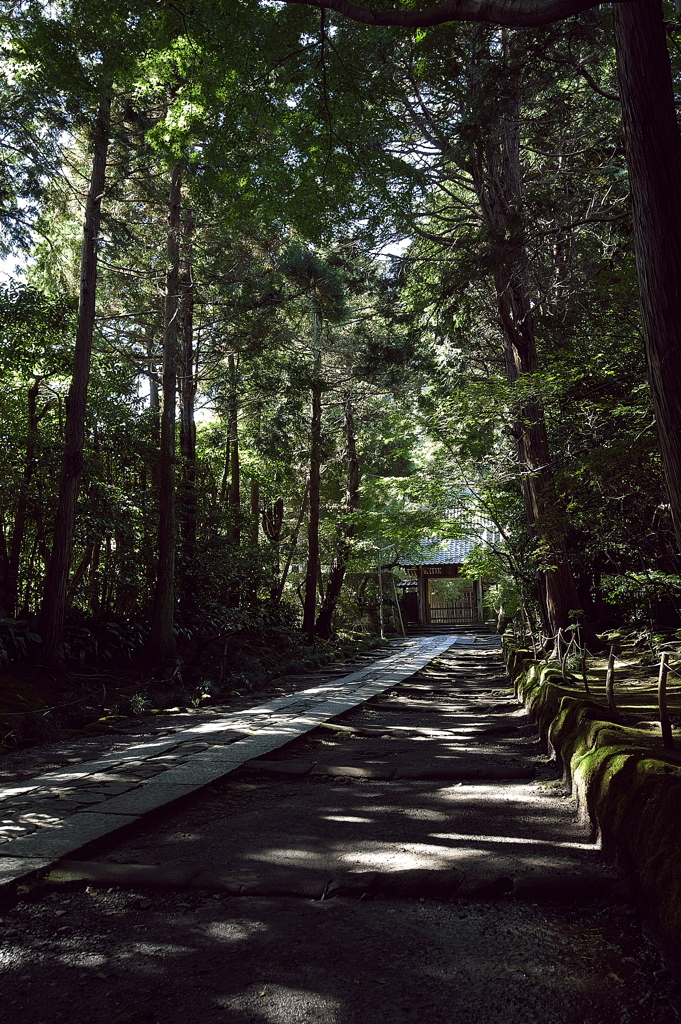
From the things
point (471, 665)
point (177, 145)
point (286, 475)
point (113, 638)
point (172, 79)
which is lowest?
point (471, 665)

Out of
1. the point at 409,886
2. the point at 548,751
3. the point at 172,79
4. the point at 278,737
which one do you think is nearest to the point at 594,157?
the point at 172,79

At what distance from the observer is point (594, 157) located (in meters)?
8.99

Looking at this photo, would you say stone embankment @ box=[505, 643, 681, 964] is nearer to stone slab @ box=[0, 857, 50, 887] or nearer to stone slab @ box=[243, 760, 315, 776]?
stone slab @ box=[243, 760, 315, 776]

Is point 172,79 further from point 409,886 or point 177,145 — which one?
point 409,886

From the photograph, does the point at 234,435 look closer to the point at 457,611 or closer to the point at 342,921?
the point at 342,921

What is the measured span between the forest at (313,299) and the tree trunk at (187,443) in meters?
0.08

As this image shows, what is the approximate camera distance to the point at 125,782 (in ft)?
15.5

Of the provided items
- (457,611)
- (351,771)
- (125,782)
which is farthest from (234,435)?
(457,611)

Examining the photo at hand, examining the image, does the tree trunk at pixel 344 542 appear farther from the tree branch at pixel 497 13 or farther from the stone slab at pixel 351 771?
the tree branch at pixel 497 13

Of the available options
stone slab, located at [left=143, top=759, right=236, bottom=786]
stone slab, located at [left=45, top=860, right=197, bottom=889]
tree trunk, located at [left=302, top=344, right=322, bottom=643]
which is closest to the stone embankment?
stone slab, located at [left=45, top=860, right=197, bottom=889]

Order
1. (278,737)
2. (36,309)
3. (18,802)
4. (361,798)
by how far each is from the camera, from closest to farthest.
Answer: (18,802) < (361,798) < (278,737) < (36,309)

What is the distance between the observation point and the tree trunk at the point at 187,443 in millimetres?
13023

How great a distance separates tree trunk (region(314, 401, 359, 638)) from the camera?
19812 millimetres

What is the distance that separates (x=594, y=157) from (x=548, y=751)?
26.0 feet
